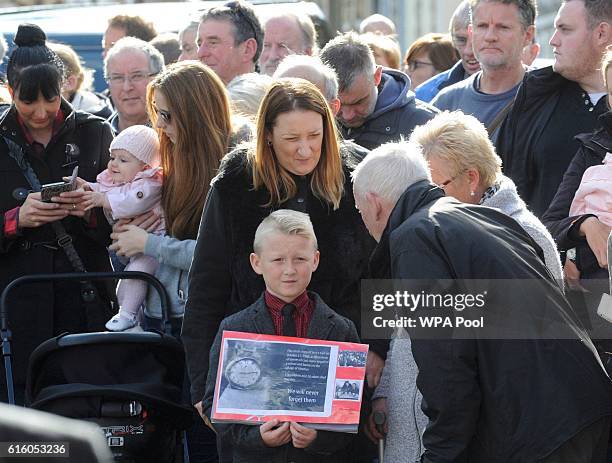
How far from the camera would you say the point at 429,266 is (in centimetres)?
318

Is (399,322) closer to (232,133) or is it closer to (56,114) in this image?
(232,133)

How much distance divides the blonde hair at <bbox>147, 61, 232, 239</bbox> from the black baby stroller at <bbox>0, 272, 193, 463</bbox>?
1.72 ft

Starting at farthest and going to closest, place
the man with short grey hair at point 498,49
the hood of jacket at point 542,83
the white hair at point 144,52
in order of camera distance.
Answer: the white hair at point 144,52 → the man with short grey hair at point 498,49 → the hood of jacket at point 542,83

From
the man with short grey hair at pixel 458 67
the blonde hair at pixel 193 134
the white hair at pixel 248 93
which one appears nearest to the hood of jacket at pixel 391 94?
the white hair at pixel 248 93

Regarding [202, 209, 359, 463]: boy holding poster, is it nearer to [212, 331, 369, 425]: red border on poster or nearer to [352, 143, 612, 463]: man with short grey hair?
[212, 331, 369, 425]: red border on poster

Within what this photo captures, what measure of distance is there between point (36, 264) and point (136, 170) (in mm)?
611

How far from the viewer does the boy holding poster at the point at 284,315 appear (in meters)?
3.88

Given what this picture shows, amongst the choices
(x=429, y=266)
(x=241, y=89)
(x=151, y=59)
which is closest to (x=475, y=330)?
(x=429, y=266)

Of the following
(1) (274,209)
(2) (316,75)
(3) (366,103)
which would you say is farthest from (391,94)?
(1) (274,209)

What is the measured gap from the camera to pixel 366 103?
5.75m

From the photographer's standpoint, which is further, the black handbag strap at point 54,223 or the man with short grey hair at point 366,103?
the man with short grey hair at point 366,103

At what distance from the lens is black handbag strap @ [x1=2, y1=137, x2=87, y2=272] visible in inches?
196

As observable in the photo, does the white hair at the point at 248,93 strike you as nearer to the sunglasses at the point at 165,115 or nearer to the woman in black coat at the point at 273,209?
the sunglasses at the point at 165,115

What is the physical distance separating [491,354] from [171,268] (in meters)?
1.93
